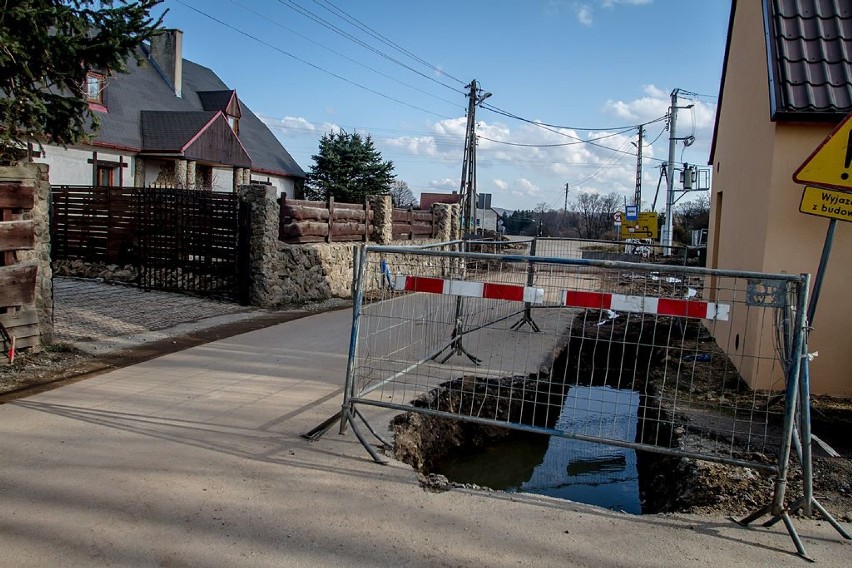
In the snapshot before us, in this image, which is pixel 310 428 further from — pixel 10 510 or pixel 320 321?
pixel 320 321

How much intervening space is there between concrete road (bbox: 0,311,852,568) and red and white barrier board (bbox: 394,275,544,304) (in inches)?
47.2

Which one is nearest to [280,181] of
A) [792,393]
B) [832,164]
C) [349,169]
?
[349,169]

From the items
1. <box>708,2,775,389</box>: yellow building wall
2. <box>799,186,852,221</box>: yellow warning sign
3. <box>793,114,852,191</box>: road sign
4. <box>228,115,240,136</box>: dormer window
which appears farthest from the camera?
<box>228,115,240,136</box>: dormer window

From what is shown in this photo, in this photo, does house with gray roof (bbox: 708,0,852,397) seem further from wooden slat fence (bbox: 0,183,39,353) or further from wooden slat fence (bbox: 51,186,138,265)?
wooden slat fence (bbox: 51,186,138,265)

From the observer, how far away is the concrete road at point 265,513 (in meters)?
3.31

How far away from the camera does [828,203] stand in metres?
5.60


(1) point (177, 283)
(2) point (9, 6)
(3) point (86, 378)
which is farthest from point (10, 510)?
(1) point (177, 283)

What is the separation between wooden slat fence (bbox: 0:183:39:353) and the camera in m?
6.59

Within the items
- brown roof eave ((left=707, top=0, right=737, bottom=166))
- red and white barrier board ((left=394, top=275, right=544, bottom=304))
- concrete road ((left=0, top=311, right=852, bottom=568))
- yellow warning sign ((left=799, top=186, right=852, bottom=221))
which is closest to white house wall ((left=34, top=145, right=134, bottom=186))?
concrete road ((left=0, top=311, right=852, bottom=568))

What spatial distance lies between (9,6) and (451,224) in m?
18.7

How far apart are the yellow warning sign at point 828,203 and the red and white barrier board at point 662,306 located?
2119 millimetres

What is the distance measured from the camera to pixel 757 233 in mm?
7277

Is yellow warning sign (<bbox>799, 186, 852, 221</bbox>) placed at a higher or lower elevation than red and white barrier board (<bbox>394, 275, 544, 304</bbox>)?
higher

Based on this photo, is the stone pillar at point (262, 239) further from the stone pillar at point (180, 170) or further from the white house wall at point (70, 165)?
the stone pillar at point (180, 170)
